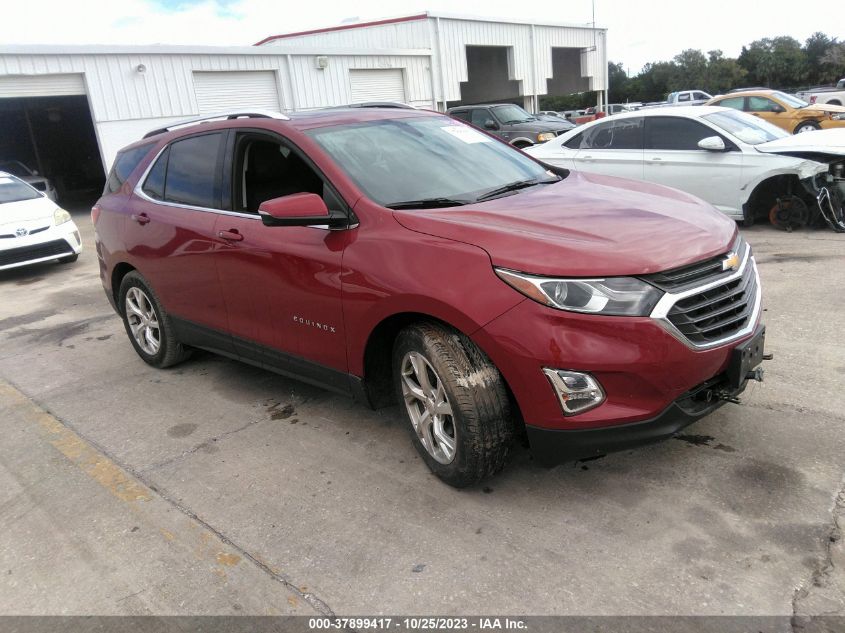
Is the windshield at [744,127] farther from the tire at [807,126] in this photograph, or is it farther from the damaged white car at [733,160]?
the tire at [807,126]

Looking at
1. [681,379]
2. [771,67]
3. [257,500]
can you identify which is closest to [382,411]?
[257,500]

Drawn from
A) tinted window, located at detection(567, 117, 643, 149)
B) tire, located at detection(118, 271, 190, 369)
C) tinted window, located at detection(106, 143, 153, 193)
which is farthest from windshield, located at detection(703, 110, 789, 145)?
tire, located at detection(118, 271, 190, 369)

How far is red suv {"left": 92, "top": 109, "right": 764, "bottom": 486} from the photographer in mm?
2600

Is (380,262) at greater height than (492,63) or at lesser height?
lesser

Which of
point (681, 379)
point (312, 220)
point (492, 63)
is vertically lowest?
point (681, 379)

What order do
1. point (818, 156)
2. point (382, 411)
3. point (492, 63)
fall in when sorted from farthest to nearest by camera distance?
point (492, 63), point (818, 156), point (382, 411)

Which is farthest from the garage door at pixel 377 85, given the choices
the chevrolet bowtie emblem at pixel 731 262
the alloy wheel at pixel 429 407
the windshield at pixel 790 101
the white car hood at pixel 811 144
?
the chevrolet bowtie emblem at pixel 731 262

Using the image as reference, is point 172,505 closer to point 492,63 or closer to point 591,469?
point 591,469

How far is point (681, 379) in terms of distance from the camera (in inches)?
103

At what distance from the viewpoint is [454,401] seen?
2840 mm

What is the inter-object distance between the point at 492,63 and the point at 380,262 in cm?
3374

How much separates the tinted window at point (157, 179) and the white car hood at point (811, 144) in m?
6.63

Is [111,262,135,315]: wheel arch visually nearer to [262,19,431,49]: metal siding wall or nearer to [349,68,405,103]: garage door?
[349,68,405,103]: garage door

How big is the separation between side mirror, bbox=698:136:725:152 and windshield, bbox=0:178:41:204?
376 inches
